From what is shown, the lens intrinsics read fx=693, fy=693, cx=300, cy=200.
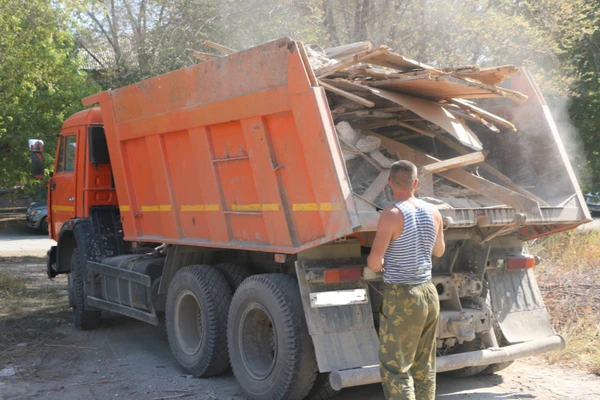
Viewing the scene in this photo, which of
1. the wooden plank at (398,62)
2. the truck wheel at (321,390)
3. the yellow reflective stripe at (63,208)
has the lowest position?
the truck wheel at (321,390)

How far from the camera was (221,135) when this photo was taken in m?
5.85

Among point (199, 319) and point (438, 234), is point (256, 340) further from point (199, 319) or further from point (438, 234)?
point (438, 234)

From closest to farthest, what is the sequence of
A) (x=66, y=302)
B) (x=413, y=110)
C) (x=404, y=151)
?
(x=413, y=110) < (x=404, y=151) < (x=66, y=302)

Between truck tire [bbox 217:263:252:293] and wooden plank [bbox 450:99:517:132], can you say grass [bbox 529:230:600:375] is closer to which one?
wooden plank [bbox 450:99:517:132]

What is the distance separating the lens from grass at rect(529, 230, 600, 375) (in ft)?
20.8

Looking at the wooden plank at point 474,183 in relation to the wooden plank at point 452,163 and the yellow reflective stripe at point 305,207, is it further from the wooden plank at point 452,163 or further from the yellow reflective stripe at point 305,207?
the yellow reflective stripe at point 305,207

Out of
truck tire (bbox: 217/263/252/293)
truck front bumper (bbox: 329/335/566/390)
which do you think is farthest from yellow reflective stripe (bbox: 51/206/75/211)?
truck front bumper (bbox: 329/335/566/390)

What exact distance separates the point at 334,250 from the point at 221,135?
146 centimetres

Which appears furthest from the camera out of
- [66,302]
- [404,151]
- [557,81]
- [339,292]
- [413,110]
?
[557,81]

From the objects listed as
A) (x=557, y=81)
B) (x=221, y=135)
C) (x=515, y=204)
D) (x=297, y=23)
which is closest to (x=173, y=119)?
(x=221, y=135)

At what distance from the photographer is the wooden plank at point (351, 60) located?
514 cm

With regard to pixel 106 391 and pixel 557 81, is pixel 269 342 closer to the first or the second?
pixel 106 391

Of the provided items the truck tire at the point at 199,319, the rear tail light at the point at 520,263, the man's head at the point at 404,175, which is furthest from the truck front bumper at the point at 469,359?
the truck tire at the point at 199,319

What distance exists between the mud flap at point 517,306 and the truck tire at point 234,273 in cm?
213
